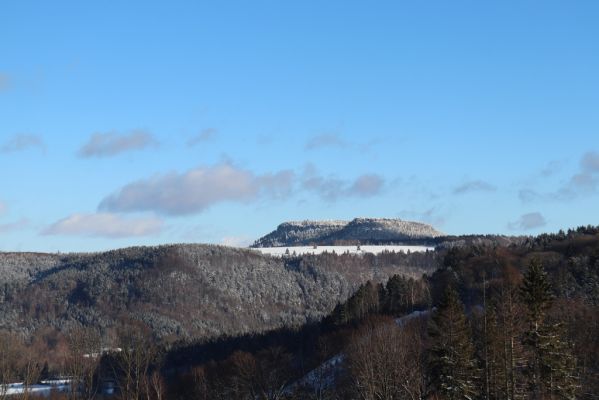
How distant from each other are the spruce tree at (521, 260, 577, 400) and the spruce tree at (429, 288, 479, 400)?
477cm

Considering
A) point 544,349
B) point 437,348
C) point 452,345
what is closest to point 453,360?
point 452,345

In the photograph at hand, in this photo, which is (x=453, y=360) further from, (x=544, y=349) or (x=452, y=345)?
(x=544, y=349)

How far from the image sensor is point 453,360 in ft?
239

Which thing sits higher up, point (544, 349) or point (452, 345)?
point (452, 345)

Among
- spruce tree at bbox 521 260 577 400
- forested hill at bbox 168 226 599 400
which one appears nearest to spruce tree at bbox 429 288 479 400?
forested hill at bbox 168 226 599 400

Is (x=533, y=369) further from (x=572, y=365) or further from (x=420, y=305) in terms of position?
(x=420, y=305)

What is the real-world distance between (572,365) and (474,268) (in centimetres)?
11220

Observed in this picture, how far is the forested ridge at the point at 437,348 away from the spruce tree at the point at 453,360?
0.31 ft

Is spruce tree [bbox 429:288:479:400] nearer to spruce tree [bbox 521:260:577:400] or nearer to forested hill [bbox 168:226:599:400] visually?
forested hill [bbox 168:226:599:400]

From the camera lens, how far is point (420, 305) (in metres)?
169

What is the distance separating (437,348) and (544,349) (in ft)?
29.1

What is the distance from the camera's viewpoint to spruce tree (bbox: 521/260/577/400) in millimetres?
68438

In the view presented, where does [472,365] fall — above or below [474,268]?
below

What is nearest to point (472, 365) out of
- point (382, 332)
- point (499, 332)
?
point (499, 332)
